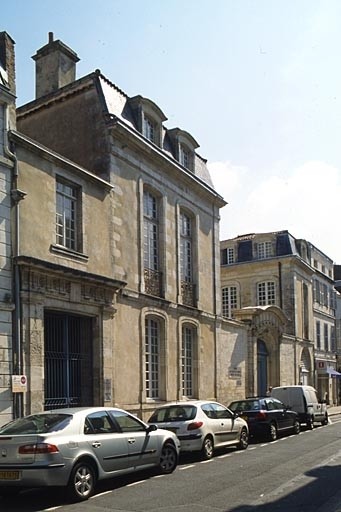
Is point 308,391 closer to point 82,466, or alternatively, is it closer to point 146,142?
point 146,142

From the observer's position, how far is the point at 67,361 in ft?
53.3

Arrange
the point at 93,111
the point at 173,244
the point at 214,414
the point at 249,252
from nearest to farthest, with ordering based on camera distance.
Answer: the point at 214,414 < the point at 93,111 < the point at 173,244 < the point at 249,252

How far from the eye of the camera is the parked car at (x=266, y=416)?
18391 millimetres

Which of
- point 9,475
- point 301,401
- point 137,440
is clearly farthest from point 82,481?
point 301,401

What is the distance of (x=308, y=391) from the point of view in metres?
23.9

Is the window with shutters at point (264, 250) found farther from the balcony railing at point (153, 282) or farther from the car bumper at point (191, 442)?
the car bumper at point (191, 442)

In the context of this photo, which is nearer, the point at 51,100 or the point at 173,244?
the point at 51,100

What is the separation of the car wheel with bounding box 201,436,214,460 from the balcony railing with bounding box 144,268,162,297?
692 centimetres

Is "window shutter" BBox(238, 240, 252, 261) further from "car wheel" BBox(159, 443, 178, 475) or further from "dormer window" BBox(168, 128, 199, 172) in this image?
"car wheel" BBox(159, 443, 178, 475)

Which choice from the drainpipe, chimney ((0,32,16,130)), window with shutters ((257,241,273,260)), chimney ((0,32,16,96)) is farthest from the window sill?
window with shutters ((257,241,273,260))

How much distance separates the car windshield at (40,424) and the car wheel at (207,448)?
4.81 meters

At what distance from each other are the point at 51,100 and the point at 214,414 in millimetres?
11207

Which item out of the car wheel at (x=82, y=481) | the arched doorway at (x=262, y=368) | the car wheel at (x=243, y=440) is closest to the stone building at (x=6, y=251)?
the car wheel at (x=82, y=481)

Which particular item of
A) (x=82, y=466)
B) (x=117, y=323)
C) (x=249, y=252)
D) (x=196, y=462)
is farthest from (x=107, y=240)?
(x=249, y=252)
